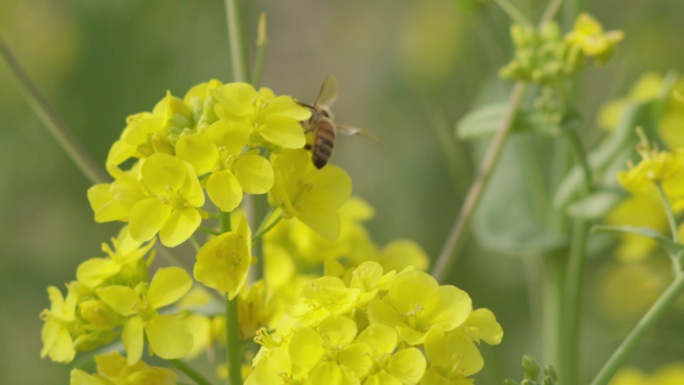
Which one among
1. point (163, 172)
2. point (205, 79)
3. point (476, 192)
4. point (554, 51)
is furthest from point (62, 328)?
point (205, 79)

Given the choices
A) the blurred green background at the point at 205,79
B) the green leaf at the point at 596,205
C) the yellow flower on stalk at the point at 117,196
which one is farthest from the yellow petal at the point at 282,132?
the blurred green background at the point at 205,79

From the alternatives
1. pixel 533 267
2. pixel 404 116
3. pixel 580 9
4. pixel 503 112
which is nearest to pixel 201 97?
pixel 503 112

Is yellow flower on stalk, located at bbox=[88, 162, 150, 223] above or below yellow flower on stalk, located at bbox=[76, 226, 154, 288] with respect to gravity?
above

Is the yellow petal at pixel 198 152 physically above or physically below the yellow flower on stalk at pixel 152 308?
above

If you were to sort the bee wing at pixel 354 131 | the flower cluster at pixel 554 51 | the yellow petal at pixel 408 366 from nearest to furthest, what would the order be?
the yellow petal at pixel 408 366
the bee wing at pixel 354 131
the flower cluster at pixel 554 51

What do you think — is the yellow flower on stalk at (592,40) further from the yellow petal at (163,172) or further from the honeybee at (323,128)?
the yellow petal at (163,172)

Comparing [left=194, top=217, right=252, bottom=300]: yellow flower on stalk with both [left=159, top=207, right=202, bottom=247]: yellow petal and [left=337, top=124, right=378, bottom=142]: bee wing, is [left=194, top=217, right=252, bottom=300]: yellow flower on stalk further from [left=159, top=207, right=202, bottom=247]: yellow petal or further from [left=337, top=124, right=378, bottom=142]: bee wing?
[left=337, top=124, right=378, bottom=142]: bee wing

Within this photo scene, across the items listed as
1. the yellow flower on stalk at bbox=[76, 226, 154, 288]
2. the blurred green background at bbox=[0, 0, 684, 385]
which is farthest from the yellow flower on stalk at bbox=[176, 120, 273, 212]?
the blurred green background at bbox=[0, 0, 684, 385]
